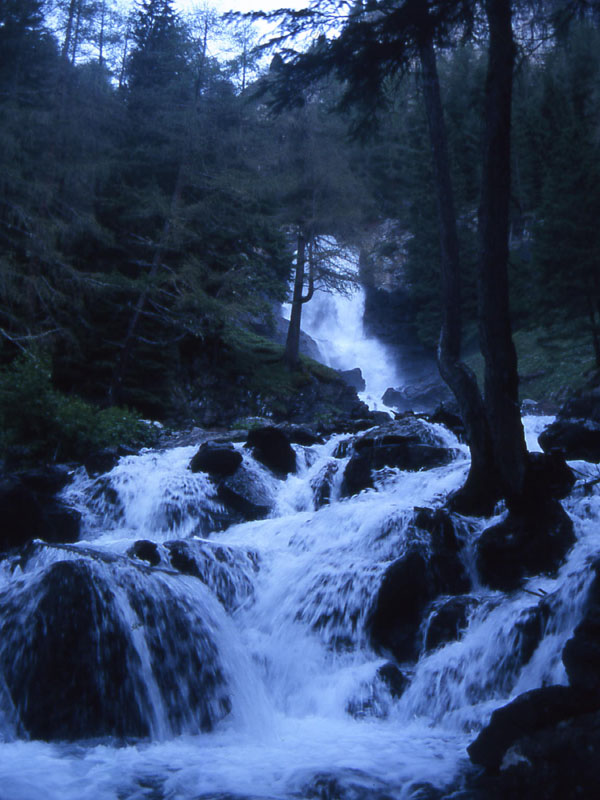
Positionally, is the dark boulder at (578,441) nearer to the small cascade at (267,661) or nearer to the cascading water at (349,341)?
the small cascade at (267,661)

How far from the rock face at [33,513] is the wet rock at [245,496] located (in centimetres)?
240

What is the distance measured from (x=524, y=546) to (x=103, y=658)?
4517 mm

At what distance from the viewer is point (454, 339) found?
882cm

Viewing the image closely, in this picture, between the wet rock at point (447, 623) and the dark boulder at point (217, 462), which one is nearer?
the wet rock at point (447, 623)

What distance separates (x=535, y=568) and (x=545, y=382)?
56.0 ft

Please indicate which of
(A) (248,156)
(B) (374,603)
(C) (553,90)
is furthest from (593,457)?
(C) (553,90)

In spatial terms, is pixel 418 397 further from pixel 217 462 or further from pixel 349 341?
pixel 217 462

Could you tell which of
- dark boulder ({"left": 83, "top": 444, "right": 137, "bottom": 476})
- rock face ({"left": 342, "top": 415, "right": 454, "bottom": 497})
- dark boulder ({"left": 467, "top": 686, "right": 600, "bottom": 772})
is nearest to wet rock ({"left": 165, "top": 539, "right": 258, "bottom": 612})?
rock face ({"left": 342, "top": 415, "right": 454, "bottom": 497})

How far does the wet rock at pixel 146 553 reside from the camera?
26.5 ft

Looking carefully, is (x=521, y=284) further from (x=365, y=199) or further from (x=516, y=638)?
(x=516, y=638)

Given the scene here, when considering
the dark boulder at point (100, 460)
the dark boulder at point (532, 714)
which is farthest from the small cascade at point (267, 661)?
the dark boulder at point (100, 460)

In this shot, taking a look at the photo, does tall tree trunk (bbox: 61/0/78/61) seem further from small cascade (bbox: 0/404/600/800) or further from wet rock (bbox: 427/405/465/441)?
small cascade (bbox: 0/404/600/800)

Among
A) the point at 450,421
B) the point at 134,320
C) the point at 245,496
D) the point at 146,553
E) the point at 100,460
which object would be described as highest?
the point at 134,320

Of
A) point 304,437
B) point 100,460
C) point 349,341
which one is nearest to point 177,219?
point 304,437
